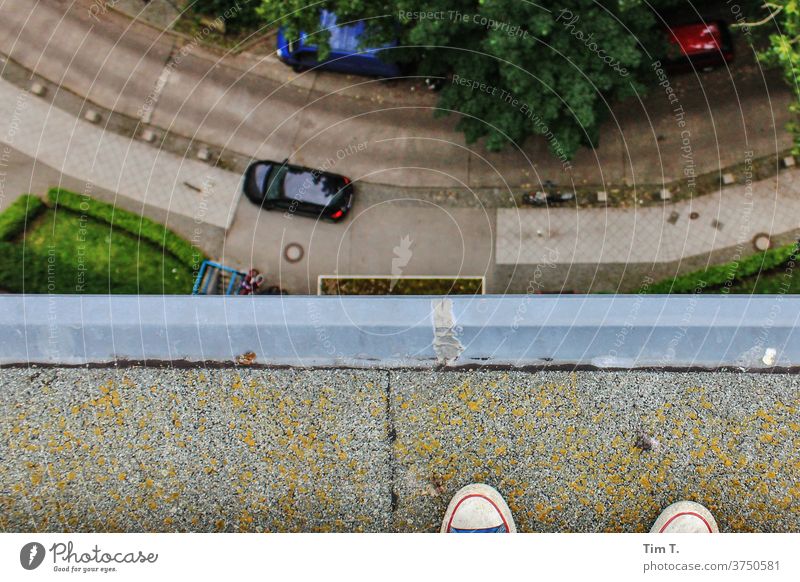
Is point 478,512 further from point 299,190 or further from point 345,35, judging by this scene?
point 345,35

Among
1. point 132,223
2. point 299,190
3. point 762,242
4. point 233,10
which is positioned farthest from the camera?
point 233,10

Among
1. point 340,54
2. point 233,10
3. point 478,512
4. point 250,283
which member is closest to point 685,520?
point 478,512

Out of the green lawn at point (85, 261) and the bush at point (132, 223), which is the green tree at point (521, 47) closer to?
the bush at point (132, 223)

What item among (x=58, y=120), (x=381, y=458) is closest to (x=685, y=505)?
(x=381, y=458)

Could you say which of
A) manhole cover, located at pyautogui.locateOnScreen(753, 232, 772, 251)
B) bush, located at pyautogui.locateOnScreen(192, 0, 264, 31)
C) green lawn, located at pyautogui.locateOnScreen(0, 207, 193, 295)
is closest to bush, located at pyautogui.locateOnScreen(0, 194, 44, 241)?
green lawn, located at pyautogui.locateOnScreen(0, 207, 193, 295)

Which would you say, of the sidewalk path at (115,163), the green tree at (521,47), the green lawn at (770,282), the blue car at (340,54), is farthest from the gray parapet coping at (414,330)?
the blue car at (340,54)
